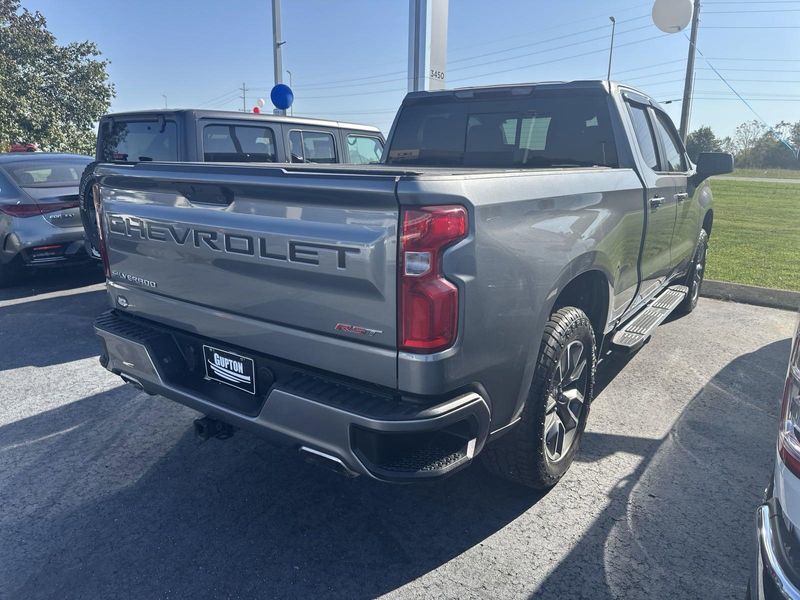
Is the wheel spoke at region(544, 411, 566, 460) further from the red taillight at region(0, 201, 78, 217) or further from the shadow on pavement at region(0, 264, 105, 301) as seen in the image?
the shadow on pavement at region(0, 264, 105, 301)

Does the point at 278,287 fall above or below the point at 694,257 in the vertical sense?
above

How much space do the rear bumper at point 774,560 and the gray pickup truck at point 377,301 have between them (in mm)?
940

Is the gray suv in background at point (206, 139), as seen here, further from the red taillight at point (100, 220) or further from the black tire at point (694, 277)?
the black tire at point (694, 277)

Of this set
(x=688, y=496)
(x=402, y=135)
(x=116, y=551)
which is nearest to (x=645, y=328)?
(x=688, y=496)

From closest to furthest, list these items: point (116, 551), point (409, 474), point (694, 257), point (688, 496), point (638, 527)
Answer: point (409, 474), point (116, 551), point (638, 527), point (688, 496), point (694, 257)

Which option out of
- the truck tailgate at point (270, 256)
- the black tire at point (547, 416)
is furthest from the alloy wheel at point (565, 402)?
the truck tailgate at point (270, 256)

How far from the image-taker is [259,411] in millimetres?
2365

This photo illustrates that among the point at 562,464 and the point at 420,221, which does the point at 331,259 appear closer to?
the point at 420,221

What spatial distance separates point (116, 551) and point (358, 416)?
4.65 feet

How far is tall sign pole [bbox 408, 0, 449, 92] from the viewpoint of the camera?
26.0 feet

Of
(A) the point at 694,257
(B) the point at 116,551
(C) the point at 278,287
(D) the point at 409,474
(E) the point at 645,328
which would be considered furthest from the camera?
(A) the point at 694,257

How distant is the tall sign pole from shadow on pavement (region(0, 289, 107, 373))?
199 inches

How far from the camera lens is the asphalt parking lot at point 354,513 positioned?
7.89 ft

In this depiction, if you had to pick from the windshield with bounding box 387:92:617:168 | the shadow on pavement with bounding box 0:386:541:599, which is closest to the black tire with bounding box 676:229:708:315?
the windshield with bounding box 387:92:617:168
